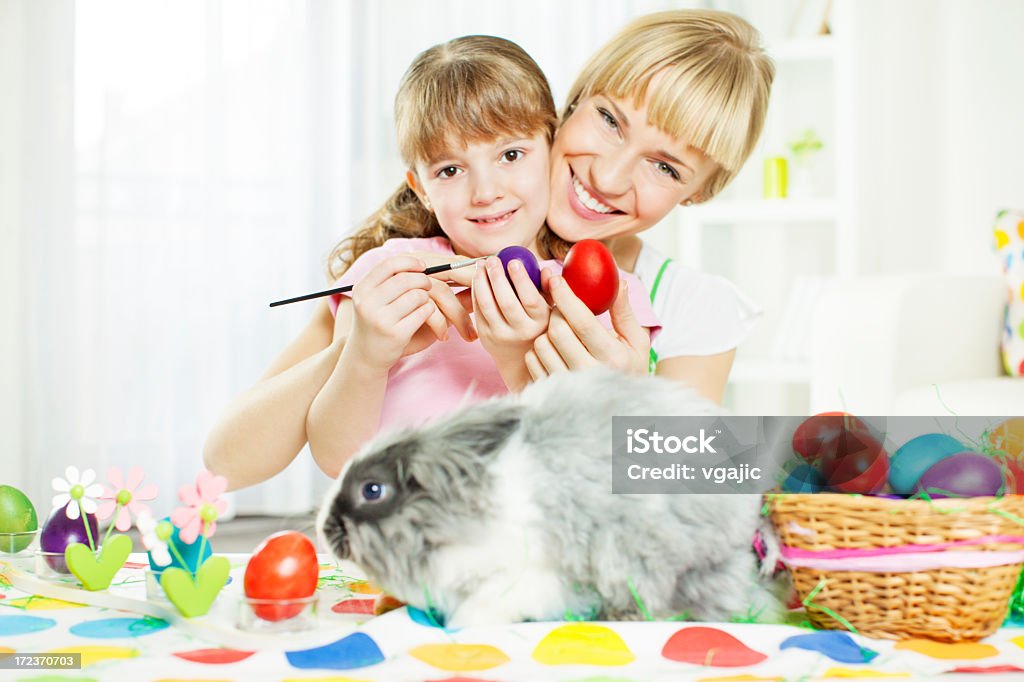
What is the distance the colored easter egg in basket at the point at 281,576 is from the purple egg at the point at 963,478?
45cm

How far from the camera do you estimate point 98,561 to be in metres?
0.74

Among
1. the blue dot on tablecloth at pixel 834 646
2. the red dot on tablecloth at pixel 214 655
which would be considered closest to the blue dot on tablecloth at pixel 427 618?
the red dot on tablecloth at pixel 214 655

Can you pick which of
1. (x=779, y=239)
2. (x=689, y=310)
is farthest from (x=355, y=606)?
(x=779, y=239)

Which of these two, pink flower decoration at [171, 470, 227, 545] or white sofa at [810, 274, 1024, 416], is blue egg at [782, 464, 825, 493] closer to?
pink flower decoration at [171, 470, 227, 545]

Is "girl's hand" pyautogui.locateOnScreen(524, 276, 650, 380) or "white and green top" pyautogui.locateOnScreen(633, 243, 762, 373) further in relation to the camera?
"white and green top" pyautogui.locateOnScreen(633, 243, 762, 373)

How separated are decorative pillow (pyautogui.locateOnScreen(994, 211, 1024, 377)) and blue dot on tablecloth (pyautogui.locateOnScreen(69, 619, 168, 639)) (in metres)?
2.14

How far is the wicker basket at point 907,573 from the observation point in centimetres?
61

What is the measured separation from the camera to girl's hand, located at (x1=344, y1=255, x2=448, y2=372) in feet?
3.01

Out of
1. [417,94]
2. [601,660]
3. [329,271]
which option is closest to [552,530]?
[601,660]

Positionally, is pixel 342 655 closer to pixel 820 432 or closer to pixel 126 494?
pixel 126 494

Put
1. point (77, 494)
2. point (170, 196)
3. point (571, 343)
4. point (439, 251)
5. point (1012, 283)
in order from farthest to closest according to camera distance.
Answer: point (170, 196)
point (1012, 283)
point (439, 251)
point (571, 343)
point (77, 494)

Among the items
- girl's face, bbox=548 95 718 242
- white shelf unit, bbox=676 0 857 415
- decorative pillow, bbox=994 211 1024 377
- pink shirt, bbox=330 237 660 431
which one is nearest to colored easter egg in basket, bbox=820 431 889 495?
pink shirt, bbox=330 237 660 431

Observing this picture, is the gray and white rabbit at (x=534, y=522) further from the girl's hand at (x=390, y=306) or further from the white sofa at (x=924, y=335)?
the white sofa at (x=924, y=335)

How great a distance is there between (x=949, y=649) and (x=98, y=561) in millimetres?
644
